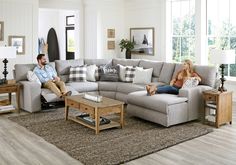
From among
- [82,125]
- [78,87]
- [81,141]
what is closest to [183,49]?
[78,87]

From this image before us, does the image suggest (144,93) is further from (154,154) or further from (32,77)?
(32,77)

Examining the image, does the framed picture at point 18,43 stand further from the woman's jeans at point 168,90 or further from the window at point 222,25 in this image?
the window at point 222,25

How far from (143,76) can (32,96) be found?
220 centimetres

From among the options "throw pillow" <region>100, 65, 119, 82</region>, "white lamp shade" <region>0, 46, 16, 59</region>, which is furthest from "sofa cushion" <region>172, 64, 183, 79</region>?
"white lamp shade" <region>0, 46, 16, 59</region>

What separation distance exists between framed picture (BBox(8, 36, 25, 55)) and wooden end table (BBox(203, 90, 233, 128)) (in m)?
4.66

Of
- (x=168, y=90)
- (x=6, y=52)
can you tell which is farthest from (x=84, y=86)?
(x=168, y=90)

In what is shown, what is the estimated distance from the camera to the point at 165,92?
18.3 feet

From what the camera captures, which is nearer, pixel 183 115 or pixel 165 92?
pixel 183 115

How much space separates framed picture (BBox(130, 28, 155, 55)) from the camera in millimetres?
8664

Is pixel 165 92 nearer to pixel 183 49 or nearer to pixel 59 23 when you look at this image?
pixel 183 49

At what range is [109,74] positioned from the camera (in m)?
6.96

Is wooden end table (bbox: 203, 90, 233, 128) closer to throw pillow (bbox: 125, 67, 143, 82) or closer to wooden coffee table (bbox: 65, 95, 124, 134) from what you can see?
wooden coffee table (bbox: 65, 95, 124, 134)

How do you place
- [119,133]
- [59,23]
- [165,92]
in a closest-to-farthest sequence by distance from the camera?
[119,133], [165,92], [59,23]

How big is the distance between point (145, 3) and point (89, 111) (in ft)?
15.8
